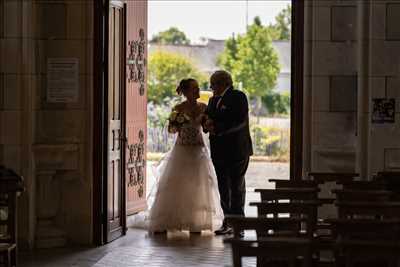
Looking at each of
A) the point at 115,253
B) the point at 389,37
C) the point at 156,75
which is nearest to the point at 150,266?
the point at 115,253

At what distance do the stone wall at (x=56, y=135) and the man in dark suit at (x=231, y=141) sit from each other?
4.18ft

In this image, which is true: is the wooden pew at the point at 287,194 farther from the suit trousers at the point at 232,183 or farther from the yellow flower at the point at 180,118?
the yellow flower at the point at 180,118

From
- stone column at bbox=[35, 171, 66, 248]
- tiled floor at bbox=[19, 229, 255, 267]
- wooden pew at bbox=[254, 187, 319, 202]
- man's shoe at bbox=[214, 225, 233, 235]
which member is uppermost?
wooden pew at bbox=[254, 187, 319, 202]

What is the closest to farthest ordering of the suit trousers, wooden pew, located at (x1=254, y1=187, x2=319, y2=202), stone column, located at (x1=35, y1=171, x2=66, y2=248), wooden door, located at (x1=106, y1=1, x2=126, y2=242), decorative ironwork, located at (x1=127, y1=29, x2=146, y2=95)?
1. wooden pew, located at (x1=254, y1=187, x2=319, y2=202)
2. stone column, located at (x1=35, y1=171, x2=66, y2=248)
3. wooden door, located at (x1=106, y1=1, x2=126, y2=242)
4. the suit trousers
5. decorative ironwork, located at (x1=127, y1=29, x2=146, y2=95)

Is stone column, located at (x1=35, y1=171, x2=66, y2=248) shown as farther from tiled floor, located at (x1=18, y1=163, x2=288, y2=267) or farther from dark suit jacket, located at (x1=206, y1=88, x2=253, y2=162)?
dark suit jacket, located at (x1=206, y1=88, x2=253, y2=162)

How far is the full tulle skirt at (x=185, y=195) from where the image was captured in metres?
9.49

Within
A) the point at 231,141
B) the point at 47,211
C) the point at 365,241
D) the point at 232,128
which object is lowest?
the point at 47,211

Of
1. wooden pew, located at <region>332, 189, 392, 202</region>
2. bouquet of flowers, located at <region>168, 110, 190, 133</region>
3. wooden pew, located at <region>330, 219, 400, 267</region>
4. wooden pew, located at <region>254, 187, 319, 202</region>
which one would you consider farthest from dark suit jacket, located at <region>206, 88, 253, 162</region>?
wooden pew, located at <region>330, 219, 400, 267</region>

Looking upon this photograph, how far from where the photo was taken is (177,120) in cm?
965

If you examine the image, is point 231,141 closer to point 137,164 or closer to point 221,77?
point 221,77

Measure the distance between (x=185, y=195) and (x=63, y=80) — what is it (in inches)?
66.9

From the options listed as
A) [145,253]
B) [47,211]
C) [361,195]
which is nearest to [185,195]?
[145,253]

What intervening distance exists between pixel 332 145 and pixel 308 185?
6.14 feet

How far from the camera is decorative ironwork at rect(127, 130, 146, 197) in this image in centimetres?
1020
